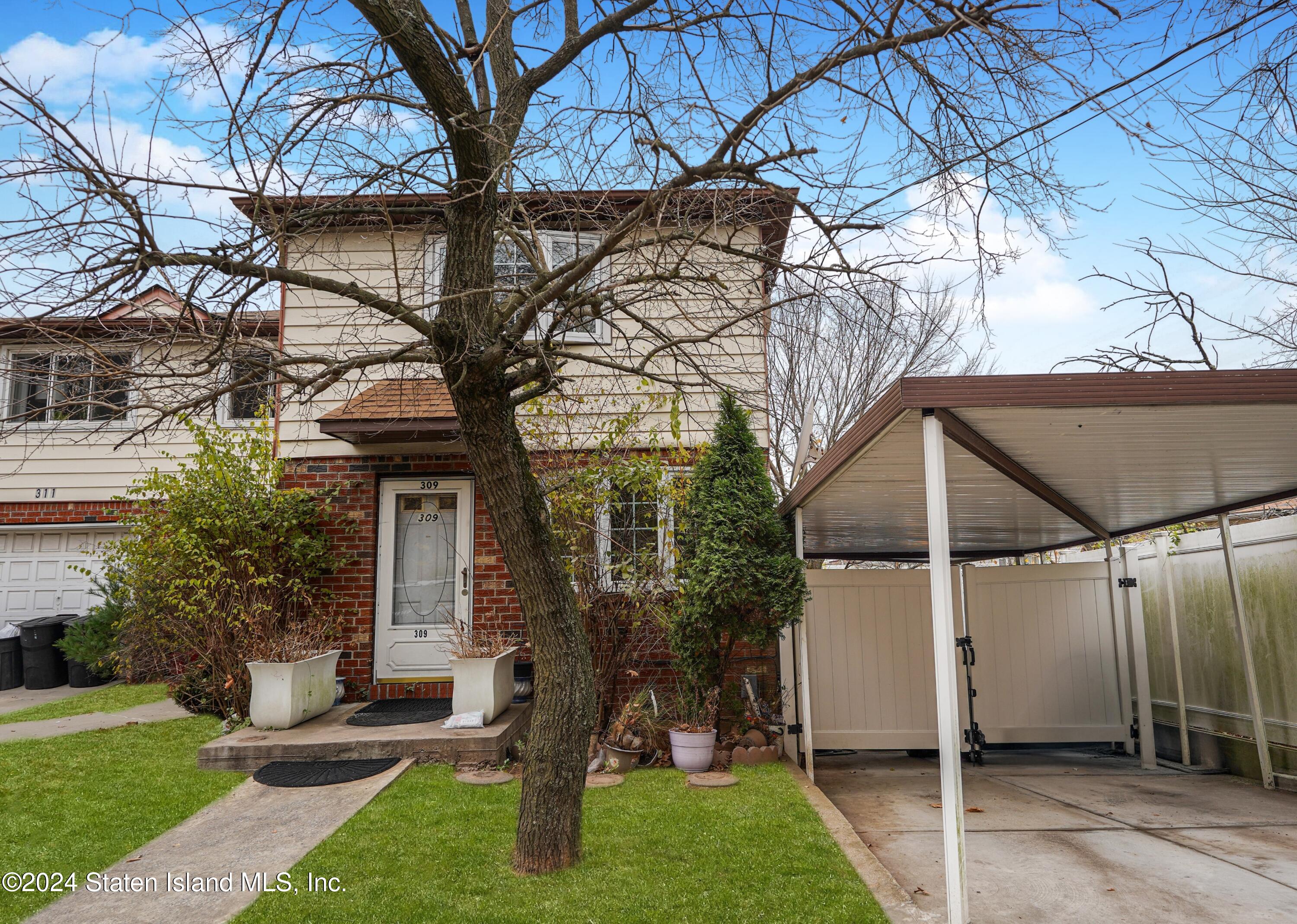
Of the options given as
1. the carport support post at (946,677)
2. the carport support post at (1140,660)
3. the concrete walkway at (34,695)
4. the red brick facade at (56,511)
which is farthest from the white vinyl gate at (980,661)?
the red brick facade at (56,511)

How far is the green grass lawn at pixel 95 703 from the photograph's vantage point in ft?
28.6

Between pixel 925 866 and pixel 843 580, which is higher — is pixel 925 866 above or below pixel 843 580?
below

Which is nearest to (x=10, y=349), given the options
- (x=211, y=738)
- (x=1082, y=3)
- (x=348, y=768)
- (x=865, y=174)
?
(x=211, y=738)

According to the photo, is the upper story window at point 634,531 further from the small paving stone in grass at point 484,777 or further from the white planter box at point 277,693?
the white planter box at point 277,693

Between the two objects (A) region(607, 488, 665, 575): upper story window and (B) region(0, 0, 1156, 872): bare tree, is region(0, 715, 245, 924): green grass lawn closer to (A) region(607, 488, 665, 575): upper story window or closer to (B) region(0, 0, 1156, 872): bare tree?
(B) region(0, 0, 1156, 872): bare tree

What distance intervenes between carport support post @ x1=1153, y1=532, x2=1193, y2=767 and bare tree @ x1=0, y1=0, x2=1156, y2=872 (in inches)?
201

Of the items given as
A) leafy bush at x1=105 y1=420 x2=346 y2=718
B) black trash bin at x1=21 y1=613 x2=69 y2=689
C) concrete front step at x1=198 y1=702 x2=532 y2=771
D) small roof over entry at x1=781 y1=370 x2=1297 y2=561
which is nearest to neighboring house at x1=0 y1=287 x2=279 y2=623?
black trash bin at x1=21 y1=613 x2=69 y2=689

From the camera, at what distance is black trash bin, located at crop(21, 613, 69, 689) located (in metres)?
11.0

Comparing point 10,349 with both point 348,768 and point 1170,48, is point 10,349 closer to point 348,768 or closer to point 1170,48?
point 348,768

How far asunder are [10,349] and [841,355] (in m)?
13.4

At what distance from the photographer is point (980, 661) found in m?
8.52

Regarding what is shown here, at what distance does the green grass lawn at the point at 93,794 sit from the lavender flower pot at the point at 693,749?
3.33 metres

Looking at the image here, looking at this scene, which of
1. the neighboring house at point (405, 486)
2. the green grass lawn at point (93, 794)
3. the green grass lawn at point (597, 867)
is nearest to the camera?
the green grass lawn at point (597, 867)

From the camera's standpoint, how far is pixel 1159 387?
11.9ft
